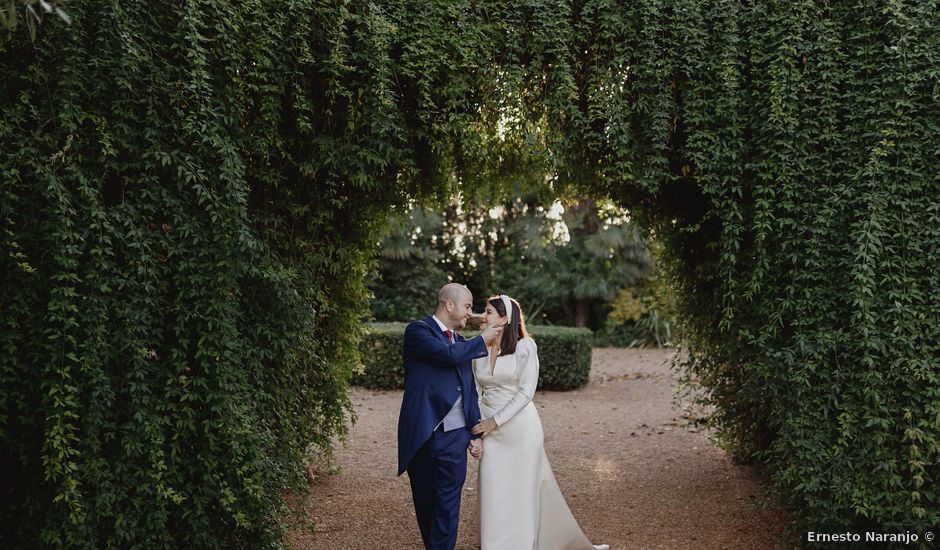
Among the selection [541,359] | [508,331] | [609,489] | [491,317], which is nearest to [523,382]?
[508,331]

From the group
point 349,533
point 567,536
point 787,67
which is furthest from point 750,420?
point 349,533

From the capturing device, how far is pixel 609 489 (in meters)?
6.95

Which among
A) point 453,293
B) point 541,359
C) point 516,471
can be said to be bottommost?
point 541,359

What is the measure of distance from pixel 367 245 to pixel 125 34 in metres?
2.54

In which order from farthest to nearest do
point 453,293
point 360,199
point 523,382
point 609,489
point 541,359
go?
1. point 541,359
2. point 609,489
3. point 360,199
4. point 523,382
5. point 453,293

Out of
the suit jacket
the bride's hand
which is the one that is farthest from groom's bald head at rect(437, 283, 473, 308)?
the bride's hand

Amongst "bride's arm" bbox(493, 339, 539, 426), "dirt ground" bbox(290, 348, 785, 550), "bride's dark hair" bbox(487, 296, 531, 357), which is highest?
"bride's dark hair" bbox(487, 296, 531, 357)

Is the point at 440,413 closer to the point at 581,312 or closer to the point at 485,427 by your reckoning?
the point at 485,427

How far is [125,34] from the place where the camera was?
162 inches

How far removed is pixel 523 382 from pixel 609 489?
2679mm

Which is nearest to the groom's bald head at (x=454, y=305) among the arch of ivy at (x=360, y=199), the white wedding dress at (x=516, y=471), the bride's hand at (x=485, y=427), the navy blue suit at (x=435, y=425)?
the navy blue suit at (x=435, y=425)

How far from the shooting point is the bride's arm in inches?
189

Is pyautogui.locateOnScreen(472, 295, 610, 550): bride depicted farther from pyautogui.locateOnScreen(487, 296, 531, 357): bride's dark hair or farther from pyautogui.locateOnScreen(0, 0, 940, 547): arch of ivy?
pyautogui.locateOnScreen(0, 0, 940, 547): arch of ivy

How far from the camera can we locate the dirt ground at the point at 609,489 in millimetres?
5652
